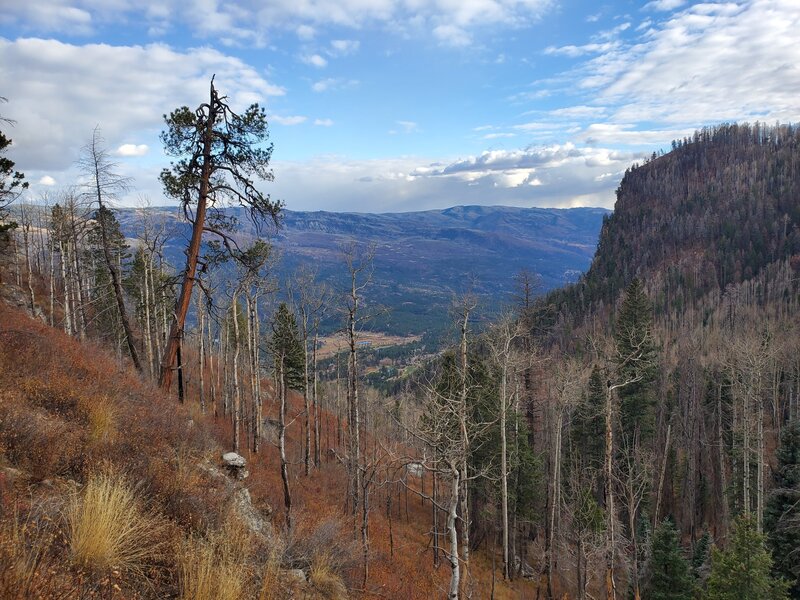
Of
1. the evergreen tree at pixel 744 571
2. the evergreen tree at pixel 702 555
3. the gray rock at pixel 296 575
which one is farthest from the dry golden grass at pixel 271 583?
the evergreen tree at pixel 702 555

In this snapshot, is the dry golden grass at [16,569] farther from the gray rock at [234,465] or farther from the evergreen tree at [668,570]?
the evergreen tree at [668,570]

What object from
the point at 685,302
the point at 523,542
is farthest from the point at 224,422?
the point at 685,302

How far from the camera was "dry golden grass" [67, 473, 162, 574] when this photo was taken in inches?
162

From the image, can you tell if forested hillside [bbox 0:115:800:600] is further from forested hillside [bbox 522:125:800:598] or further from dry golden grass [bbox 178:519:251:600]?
forested hillside [bbox 522:125:800:598]

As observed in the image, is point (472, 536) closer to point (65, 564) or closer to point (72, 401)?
point (72, 401)

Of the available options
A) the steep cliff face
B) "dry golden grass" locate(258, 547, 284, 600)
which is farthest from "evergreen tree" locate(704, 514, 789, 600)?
the steep cliff face

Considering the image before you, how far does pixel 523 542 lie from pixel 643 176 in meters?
202

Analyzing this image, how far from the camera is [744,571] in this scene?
14000mm

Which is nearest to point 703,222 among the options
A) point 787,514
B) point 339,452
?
point 787,514

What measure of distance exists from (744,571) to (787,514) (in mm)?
9981

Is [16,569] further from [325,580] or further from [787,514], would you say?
[787,514]

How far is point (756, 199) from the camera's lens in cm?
13988

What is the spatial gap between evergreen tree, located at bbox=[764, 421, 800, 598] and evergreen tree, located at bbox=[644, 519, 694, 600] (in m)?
3.62

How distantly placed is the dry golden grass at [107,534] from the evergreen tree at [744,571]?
17.6 metres
